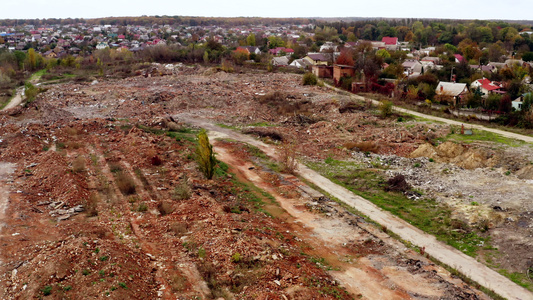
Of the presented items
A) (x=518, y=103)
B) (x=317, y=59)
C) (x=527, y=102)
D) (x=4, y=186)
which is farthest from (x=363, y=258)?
(x=317, y=59)

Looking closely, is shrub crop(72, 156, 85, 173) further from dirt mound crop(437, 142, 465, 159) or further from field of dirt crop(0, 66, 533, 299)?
dirt mound crop(437, 142, 465, 159)

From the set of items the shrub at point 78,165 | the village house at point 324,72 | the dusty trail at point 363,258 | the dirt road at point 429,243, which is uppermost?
the village house at point 324,72

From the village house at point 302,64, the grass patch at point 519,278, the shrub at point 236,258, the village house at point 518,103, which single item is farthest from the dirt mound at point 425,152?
the village house at point 302,64

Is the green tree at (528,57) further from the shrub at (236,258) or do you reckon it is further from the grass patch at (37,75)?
the grass patch at (37,75)

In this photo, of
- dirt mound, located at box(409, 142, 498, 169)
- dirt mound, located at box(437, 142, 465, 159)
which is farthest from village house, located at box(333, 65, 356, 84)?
dirt mound, located at box(409, 142, 498, 169)

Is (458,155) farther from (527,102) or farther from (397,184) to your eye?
(527,102)

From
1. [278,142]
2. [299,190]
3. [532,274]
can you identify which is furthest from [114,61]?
[532,274]
